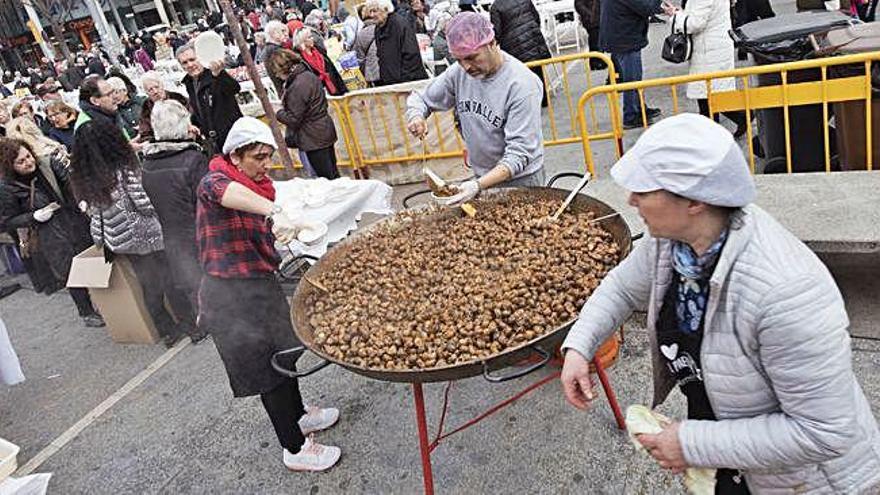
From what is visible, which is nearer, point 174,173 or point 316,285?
point 316,285

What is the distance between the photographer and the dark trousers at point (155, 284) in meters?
4.85

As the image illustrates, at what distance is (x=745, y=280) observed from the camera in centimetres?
134

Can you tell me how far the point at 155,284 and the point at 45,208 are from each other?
184 cm

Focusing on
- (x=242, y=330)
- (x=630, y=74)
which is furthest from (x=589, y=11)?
(x=242, y=330)

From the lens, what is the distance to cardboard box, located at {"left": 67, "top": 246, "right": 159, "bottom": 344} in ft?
15.8

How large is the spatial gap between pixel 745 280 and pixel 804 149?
144 inches

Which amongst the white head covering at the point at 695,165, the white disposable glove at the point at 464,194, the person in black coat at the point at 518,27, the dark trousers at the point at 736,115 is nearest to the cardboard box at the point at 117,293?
the white disposable glove at the point at 464,194

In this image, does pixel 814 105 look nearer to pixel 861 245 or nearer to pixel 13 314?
pixel 861 245

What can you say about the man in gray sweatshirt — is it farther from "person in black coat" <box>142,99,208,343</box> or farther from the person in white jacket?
the person in white jacket

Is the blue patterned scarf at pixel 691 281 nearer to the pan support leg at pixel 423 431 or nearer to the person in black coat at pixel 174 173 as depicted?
the pan support leg at pixel 423 431

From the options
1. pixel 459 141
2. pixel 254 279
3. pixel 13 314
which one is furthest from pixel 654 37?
pixel 13 314

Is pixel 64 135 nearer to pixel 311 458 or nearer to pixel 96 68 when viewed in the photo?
pixel 311 458

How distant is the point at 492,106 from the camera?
320 cm

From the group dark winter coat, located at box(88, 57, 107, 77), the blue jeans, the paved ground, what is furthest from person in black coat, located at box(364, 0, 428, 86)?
dark winter coat, located at box(88, 57, 107, 77)
